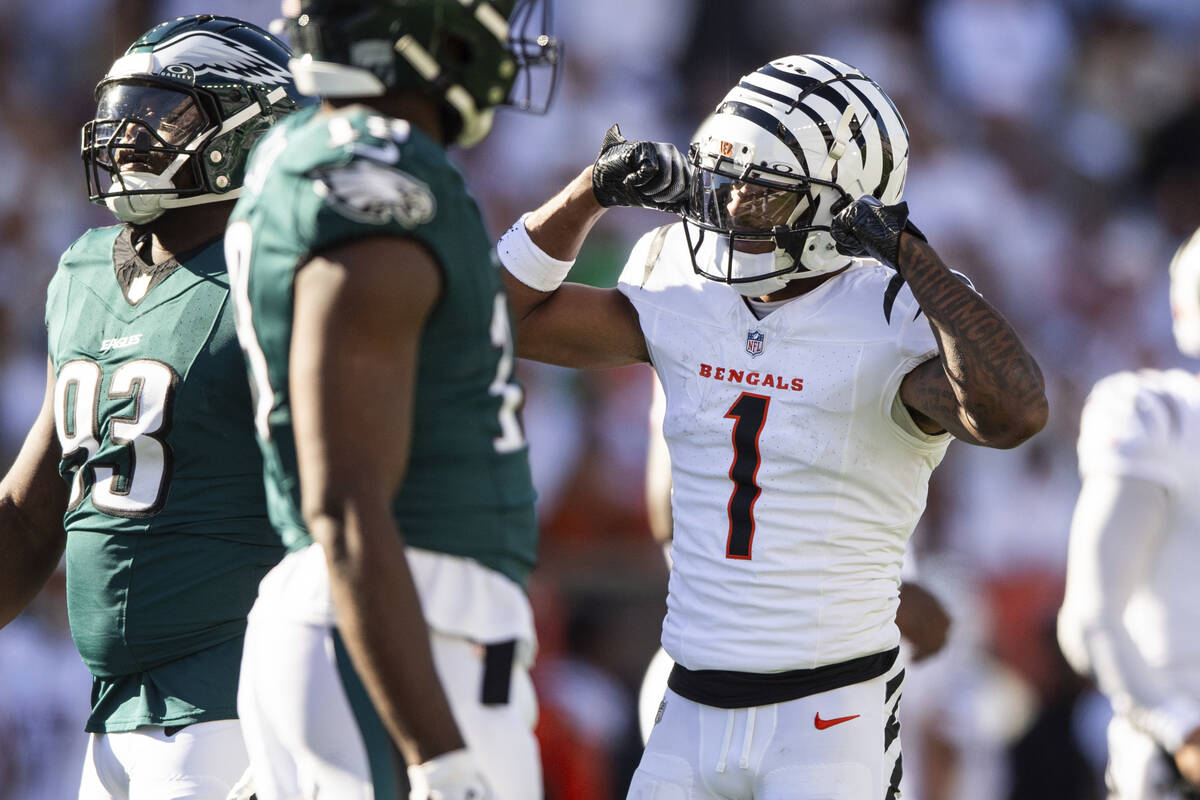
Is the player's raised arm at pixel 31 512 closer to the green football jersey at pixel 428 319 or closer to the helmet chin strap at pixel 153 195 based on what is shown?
the helmet chin strap at pixel 153 195

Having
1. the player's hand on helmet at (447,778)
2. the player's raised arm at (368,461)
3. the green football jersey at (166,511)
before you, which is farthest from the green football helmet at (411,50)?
the player's hand on helmet at (447,778)

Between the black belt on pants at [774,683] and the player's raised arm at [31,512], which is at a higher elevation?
A: the player's raised arm at [31,512]

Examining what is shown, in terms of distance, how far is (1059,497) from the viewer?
7723 mm

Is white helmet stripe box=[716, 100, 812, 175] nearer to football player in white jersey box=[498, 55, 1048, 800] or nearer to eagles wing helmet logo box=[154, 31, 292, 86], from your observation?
football player in white jersey box=[498, 55, 1048, 800]

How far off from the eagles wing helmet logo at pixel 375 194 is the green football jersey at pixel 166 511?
0.98 metres

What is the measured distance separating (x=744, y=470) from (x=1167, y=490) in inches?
43.6

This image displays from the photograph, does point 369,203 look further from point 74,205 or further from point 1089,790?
point 1089,790

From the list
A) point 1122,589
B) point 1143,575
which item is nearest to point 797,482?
point 1122,589

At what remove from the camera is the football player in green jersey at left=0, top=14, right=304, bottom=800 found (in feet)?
9.91

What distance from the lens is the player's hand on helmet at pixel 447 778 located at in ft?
6.77

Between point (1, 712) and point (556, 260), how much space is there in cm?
319

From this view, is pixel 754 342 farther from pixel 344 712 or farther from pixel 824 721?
pixel 344 712

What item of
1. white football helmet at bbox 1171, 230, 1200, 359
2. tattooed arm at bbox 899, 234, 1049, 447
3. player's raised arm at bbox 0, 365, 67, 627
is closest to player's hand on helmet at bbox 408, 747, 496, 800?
tattooed arm at bbox 899, 234, 1049, 447

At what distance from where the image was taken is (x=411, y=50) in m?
2.31
